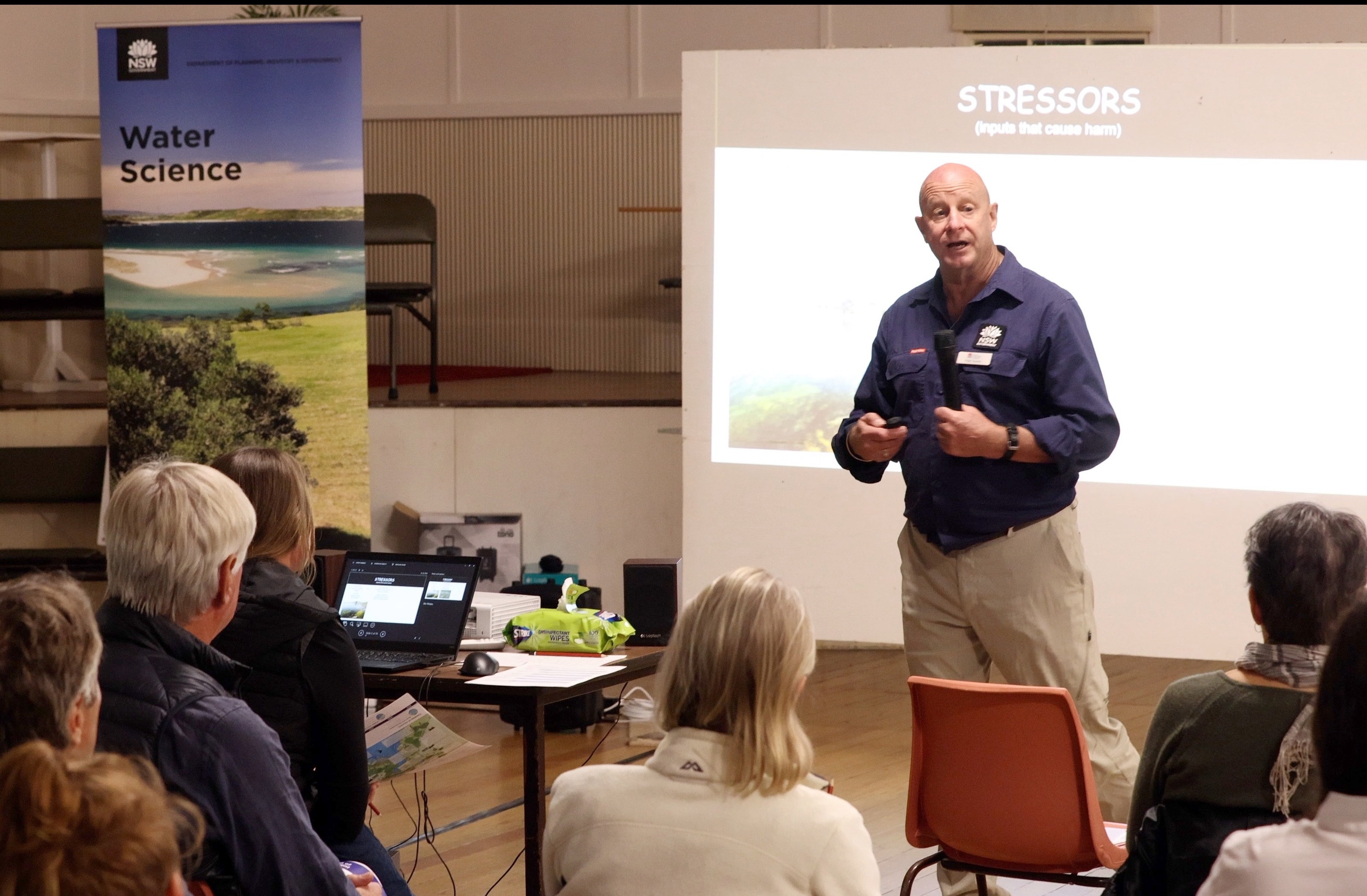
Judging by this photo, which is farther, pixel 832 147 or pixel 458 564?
pixel 832 147

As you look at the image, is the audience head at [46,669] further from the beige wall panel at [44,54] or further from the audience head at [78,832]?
the beige wall panel at [44,54]

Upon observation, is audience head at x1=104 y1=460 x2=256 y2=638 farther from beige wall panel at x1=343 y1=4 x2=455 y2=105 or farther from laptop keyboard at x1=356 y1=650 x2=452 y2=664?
beige wall panel at x1=343 y1=4 x2=455 y2=105

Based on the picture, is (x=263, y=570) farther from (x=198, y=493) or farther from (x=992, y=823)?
(x=992, y=823)

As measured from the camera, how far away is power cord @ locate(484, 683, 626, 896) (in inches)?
151

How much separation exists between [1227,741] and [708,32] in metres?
8.65

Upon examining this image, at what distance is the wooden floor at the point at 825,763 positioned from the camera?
158 inches

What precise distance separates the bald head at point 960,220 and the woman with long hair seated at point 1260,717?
4.78ft


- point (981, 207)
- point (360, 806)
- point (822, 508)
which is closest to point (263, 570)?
point (360, 806)

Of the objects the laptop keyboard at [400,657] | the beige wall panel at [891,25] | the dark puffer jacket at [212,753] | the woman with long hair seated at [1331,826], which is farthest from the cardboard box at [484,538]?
the woman with long hair seated at [1331,826]

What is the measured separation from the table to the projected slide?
217cm

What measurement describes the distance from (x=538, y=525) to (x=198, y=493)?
5.05 m

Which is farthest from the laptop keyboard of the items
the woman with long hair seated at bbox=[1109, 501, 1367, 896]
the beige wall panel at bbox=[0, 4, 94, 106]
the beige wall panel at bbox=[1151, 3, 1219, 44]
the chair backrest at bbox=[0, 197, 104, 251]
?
the beige wall panel at bbox=[0, 4, 94, 106]

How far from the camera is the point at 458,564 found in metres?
3.32

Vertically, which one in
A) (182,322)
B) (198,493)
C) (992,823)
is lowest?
(992,823)
